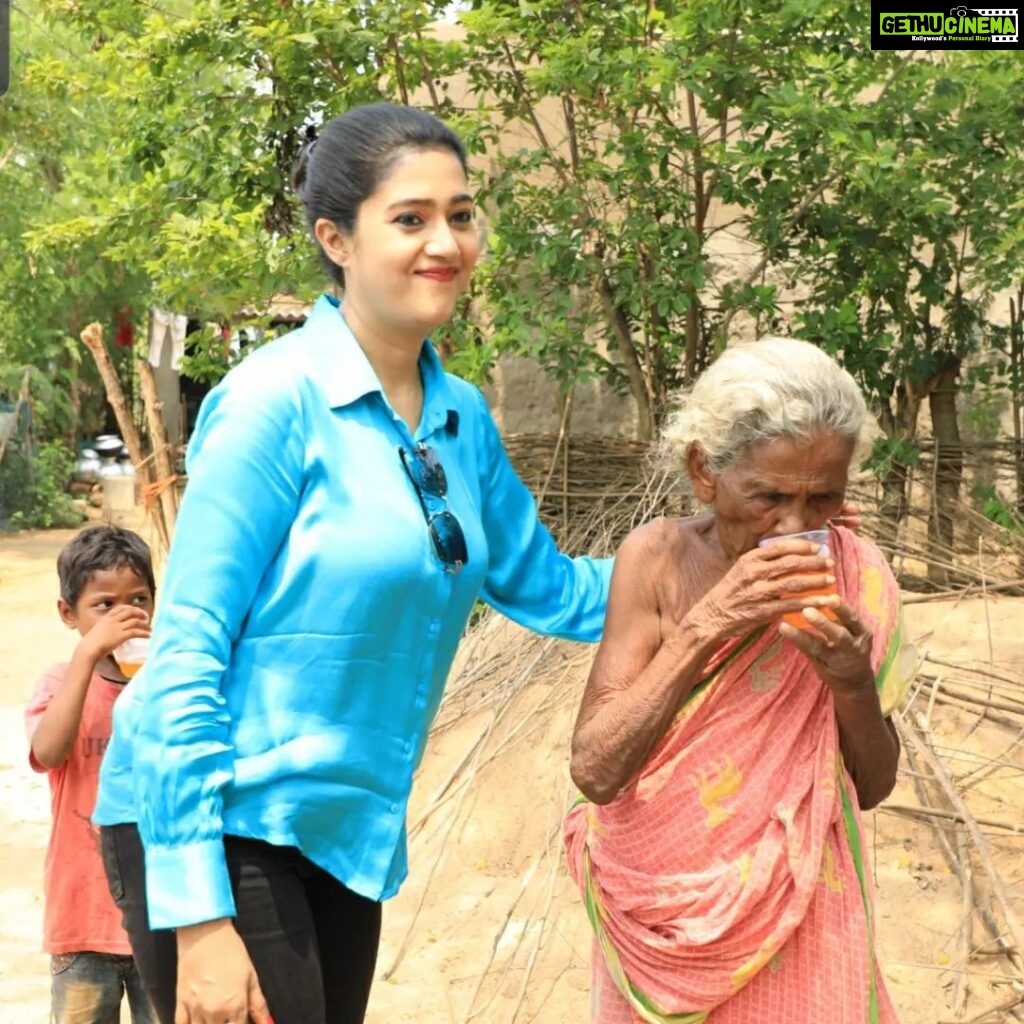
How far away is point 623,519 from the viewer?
6.07 m

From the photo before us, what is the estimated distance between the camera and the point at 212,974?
1.84 m

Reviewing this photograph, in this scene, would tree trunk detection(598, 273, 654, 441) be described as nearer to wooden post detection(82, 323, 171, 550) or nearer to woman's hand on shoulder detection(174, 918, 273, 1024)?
wooden post detection(82, 323, 171, 550)

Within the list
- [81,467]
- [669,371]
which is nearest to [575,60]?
[669,371]

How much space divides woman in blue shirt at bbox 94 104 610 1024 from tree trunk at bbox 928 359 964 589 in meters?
5.10

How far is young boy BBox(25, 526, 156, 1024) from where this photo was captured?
2996mm

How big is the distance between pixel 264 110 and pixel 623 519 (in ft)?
8.21

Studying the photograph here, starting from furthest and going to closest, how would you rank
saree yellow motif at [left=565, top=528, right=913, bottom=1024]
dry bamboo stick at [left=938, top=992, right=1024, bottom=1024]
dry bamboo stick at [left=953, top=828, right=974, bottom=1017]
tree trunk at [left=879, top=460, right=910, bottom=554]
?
tree trunk at [left=879, top=460, right=910, bottom=554] → dry bamboo stick at [left=953, top=828, right=974, bottom=1017] → dry bamboo stick at [left=938, top=992, right=1024, bottom=1024] → saree yellow motif at [left=565, top=528, right=913, bottom=1024]

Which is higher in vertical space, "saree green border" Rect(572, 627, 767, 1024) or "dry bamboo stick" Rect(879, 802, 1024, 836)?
"saree green border" Rect(572, 627, 767, 1024)


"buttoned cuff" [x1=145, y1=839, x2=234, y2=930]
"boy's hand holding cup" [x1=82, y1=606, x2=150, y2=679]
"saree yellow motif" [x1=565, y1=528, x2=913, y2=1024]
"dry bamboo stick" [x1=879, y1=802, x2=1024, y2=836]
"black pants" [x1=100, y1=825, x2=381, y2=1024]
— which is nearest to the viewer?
"buttoned cuff" [x1=145, y1=839, x2=234, y2=930]

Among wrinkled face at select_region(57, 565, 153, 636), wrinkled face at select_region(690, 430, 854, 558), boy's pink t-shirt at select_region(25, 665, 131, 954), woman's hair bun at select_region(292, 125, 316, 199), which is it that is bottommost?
boy's pink t-shirt at select_region(25, 665, 131, 954)

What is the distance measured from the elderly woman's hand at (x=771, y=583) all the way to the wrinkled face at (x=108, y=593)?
1537 millimetres

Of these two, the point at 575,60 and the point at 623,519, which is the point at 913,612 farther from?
the point at 575,60

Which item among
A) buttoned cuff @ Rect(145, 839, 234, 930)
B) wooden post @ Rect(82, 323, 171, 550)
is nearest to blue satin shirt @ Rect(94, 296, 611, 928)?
buttoned cuff @ Rect(145, 839, 234, 930)

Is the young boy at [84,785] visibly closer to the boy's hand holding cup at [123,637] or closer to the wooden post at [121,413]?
the boy's hand holding cup at [123,637]
